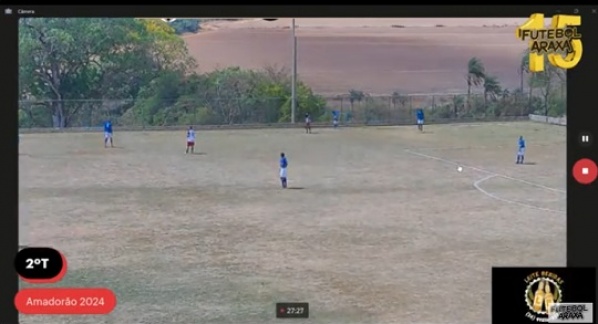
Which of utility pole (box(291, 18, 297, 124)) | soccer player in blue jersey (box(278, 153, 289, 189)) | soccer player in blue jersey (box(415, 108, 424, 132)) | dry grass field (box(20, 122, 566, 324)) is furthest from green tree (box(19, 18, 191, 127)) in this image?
soccer player in blue jersey (box(415, 108, 424, 132))

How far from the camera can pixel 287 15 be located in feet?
9.87

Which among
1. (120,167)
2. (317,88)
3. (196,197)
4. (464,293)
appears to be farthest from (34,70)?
(464,293)

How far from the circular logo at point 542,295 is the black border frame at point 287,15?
21 cm

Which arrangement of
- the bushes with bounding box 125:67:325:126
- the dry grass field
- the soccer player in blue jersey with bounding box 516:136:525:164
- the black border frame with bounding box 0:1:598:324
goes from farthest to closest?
the soccer player in blue jersey with bounding box 516:136:525:164 < the bushes with bounding box 125:67:325:126 < the dry grass field < the black border frame with bounding box 0:1:598:324

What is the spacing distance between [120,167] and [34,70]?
0.51 metres

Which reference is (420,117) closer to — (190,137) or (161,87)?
(190,137)

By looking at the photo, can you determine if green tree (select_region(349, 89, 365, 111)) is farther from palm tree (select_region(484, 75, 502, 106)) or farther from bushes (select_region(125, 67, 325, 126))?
palm tree (select_region(484, 75, 502, 106))

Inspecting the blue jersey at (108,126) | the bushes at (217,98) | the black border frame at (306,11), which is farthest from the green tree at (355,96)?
the blue jersey at (108,126)

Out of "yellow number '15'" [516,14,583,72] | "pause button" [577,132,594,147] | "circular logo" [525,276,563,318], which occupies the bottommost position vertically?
"circular logo" [525,276,563,318]

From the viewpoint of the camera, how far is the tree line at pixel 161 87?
10.4ft

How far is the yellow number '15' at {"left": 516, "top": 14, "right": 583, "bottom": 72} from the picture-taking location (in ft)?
9.91

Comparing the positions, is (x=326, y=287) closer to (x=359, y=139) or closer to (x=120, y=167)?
(x=359, y=139)

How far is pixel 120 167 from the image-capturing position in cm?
343
